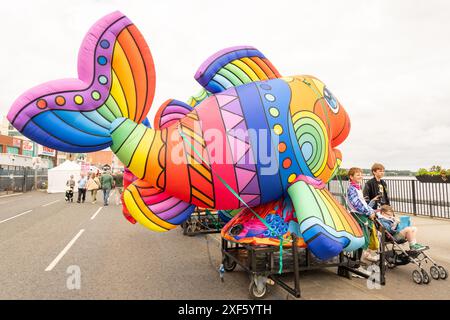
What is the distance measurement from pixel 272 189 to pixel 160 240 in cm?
439

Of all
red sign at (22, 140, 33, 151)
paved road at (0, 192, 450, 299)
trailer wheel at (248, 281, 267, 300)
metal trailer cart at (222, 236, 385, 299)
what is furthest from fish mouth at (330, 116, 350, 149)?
red sign at (22, 140, 33, 151)

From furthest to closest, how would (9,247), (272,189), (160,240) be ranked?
1. (160,240)
2. (9,247)
3. (272,189)

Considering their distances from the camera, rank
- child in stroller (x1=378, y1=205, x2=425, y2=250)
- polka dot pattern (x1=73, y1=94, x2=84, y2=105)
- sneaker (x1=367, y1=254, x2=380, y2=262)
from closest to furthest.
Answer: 1. polka dot pattern (x1=73, y1=94, x2=84, y2=105)
2. child in stroller (x1=378, y1=205, x2=425, y2=250)
3. sneaker (x1=367, y1=254, x2=380, y2=262)

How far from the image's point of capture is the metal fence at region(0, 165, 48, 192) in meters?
21.8

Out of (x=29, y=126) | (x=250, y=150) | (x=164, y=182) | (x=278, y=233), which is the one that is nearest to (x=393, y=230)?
(x=278, y=233)

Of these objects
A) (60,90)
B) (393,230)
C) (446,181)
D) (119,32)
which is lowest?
(393,230)

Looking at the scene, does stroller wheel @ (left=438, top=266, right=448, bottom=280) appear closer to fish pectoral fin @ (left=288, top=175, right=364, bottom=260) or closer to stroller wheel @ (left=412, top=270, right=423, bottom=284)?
stroller wheel @ (left=412, top=270, right=423, bottom=284)

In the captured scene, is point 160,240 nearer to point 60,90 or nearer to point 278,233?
point 278,233

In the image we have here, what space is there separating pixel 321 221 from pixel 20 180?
26.5m

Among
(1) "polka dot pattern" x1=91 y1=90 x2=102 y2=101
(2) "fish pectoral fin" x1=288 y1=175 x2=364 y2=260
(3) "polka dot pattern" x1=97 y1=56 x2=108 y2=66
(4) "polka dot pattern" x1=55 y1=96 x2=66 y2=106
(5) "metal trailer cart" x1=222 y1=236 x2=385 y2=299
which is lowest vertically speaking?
(5) "metal trailer cart" x1=222 y1=236 x2=385 y2=299

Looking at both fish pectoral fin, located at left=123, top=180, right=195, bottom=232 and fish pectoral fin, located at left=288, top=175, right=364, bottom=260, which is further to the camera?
fish pectoral fin, located at left=123, top=180, right=195, bottom=232

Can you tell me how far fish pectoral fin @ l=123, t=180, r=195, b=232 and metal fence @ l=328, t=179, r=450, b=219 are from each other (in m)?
6.50

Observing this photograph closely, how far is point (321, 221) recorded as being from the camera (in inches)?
125

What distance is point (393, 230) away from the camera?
14.7ft
